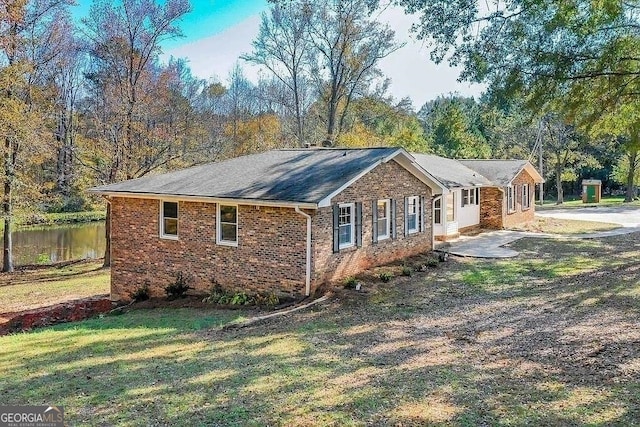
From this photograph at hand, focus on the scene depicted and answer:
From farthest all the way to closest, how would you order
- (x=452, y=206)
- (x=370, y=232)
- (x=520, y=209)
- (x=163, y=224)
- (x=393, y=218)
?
1. (x=520, y=209)
2. (x=452, y=206)
3. (x=393, y=218)
4. (x=163, y=224)
5. (x=370, y=232)

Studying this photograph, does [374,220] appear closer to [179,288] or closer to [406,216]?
[406,216]

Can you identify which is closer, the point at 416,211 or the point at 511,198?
the point at 416,211

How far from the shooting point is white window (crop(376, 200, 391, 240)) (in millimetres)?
15656

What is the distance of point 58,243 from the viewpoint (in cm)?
3212

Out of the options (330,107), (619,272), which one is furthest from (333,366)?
(330,107)

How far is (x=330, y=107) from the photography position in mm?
30219

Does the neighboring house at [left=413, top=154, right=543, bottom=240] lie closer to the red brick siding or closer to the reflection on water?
the red brick siding

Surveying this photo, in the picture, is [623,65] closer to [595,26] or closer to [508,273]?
[595,26]

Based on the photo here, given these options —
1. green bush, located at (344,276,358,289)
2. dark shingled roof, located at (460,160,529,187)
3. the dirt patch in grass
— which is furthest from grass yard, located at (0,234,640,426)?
dark shingled roof, located at (460,160,529,187)

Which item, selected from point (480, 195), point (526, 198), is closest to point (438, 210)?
point (480, 195)

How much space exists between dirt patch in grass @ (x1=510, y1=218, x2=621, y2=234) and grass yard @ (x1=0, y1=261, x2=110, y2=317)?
19140mm

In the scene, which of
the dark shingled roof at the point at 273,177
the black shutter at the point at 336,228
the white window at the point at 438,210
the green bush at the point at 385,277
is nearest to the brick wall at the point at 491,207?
the white window at the point at 438,210

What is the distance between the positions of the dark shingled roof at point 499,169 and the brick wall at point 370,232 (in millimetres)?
9572

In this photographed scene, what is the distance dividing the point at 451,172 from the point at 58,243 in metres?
23.3
